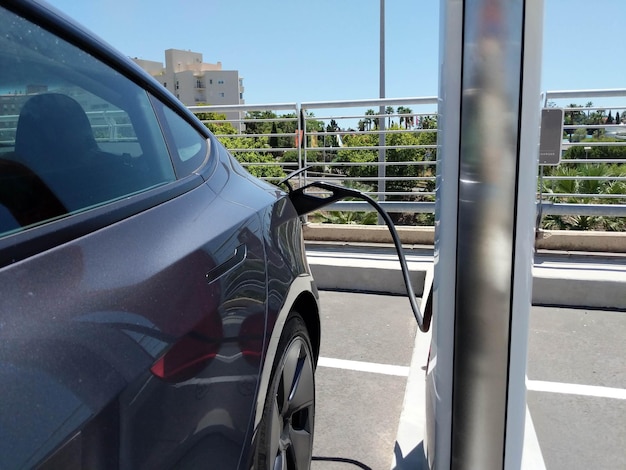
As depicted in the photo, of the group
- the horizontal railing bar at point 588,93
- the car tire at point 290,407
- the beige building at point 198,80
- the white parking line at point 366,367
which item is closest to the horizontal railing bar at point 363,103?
the horizontal railing bar at point 588,93

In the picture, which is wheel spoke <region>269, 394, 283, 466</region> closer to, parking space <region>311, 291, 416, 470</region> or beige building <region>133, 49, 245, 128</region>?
parking space <region>311, 291, 416, 470</region>

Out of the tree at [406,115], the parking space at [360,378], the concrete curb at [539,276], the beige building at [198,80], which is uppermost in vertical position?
the beige building at [198,80]

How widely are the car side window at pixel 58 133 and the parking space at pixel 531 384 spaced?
189 cm

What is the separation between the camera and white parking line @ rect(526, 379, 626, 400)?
10.9ft

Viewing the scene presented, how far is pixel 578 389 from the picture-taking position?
133 inches

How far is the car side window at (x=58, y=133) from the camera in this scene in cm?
110

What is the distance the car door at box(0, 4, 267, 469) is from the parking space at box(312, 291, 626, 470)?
1.63 m

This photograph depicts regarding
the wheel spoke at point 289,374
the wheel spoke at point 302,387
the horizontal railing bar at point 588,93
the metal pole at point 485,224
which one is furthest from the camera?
the horizontal railing bar at point 588,93

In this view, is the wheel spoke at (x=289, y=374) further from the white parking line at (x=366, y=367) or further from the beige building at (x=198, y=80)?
the beige building at (x=198, y=80)

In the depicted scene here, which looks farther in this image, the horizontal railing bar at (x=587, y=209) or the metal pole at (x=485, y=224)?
the horizontal railing bar at (x=587, y=209)

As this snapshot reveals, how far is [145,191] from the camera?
1423 mm

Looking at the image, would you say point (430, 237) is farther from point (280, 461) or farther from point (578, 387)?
point (280, 461)

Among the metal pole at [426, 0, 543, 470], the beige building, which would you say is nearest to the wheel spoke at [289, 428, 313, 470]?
the metal pole at [426, 0, 543, 470]

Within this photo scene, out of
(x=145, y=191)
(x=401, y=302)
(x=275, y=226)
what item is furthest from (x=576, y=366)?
(x=145, y=191)
